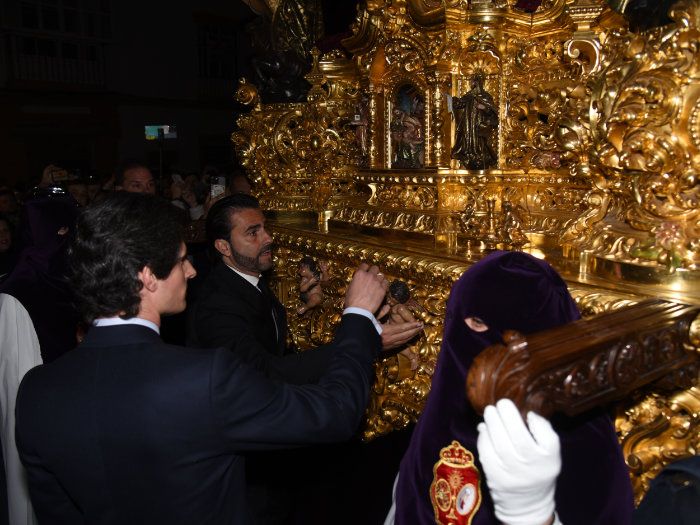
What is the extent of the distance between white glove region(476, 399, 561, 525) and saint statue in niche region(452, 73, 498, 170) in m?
1.72

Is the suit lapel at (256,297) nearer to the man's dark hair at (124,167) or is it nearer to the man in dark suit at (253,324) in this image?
the man in dark suit at (253,324)

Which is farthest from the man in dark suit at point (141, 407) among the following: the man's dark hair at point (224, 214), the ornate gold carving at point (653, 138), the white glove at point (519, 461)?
the man's dark hair at point (224, 214)

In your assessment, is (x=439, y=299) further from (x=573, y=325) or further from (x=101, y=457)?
(x=101, y=457)

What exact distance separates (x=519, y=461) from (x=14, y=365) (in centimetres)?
218

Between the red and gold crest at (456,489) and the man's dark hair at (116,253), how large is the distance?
773 mm

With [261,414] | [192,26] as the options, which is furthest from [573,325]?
[192,26]

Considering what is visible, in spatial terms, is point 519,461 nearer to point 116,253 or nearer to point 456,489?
point 456,489

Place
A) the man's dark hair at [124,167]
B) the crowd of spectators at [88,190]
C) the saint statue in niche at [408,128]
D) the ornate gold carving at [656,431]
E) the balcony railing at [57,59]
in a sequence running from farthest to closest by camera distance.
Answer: the balcony railing at [57,59] → the man's dark hair at [124,167] → the crowd of spectators at [88,190] → the saint statue in niche at [408,128] → the ornate gold carving at [656,431]

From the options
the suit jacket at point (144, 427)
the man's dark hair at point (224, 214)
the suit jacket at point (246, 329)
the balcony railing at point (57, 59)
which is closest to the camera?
the suit jacket at point (144, 427)

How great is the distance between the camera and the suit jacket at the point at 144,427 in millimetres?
1315

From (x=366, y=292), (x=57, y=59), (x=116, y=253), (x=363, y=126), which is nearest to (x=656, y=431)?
(x=366, y=292)

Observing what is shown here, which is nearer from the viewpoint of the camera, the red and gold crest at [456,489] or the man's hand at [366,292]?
the red and gold crest at [456,489]

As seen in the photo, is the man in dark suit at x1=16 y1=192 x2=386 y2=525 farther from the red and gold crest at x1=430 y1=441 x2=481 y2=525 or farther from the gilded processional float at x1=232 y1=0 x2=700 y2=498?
the gilded processional float at x1=232 y1=0 x2=700 y2=498

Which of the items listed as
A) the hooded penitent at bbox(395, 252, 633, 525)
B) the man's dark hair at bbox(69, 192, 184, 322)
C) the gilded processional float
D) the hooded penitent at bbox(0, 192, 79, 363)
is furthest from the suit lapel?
the hooded penitent at bbox(395, 252, 633, 525)
